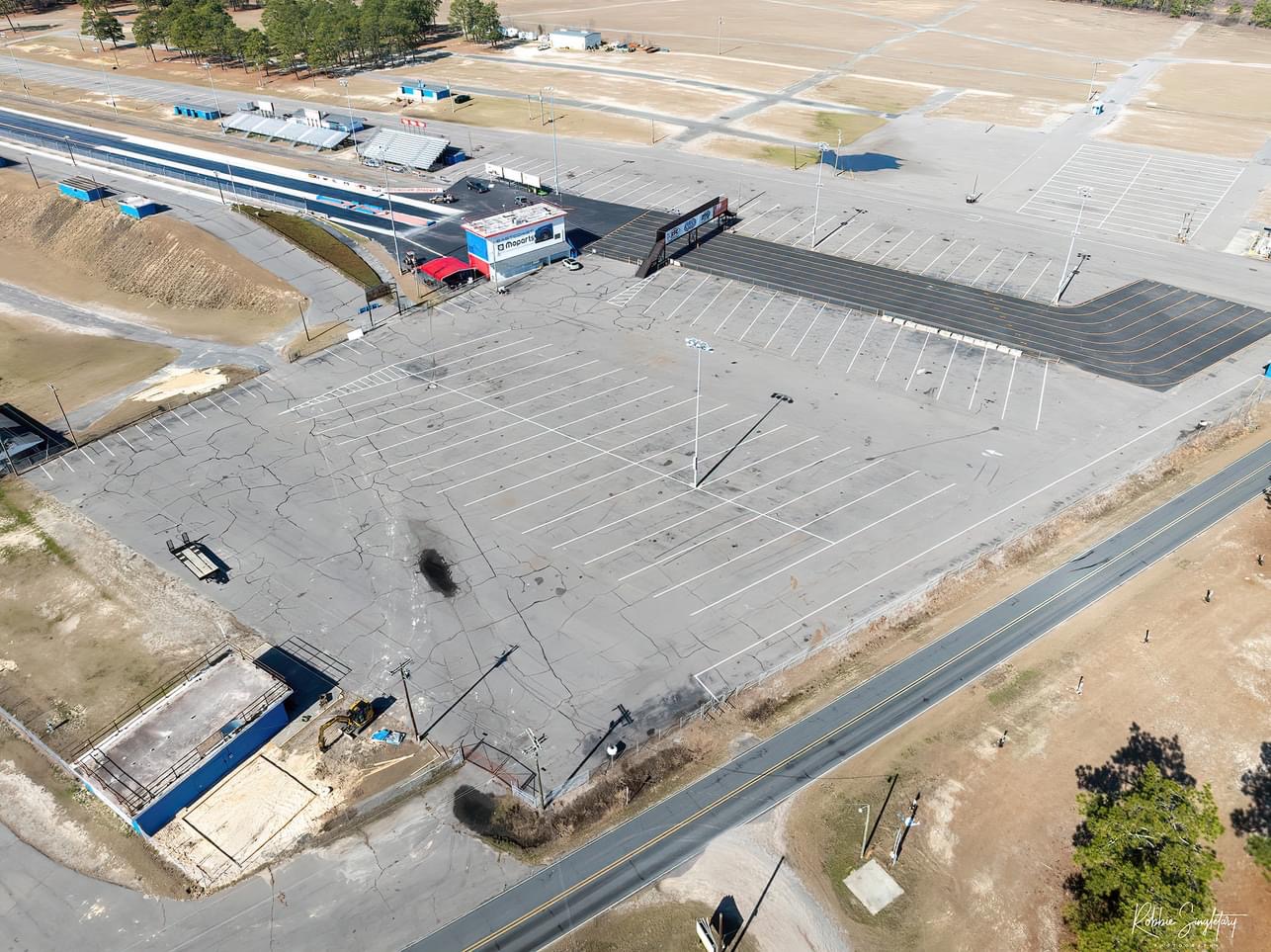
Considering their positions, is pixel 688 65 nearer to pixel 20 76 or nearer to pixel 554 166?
pixel 554 166

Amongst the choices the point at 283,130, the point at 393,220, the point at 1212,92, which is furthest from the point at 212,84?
the point at 1212,92

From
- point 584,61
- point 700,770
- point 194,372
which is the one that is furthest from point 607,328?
point 584,61

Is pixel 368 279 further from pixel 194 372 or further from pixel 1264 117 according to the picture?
pixel 1264 117

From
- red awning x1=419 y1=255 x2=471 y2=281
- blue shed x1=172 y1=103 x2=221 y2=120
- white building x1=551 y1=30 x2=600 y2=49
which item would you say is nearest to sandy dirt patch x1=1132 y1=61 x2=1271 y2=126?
white building x1=551 y1=30 x2=600 y2=49

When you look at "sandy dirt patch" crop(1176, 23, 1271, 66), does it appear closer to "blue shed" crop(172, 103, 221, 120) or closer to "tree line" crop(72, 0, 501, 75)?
"tree line" crop(72, 0, 501, 75)

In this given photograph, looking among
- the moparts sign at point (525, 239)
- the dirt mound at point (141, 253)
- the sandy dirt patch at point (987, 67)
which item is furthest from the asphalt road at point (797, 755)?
the sandy dirt patch at point (987, 67)

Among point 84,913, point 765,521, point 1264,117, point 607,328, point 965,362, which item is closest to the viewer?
point 84,913
